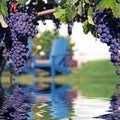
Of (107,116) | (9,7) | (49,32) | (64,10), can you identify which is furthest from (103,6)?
(49,32)

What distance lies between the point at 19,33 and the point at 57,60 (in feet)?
43.7

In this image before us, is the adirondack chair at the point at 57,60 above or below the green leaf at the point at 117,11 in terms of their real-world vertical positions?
below

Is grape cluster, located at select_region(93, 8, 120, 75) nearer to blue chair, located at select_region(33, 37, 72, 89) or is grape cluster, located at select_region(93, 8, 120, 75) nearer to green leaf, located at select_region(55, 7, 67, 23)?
green leaf, located at select_region(55, 7, 67, 23)

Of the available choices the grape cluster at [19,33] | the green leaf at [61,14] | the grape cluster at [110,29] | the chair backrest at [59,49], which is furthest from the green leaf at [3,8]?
the chair backrest at [59,49]

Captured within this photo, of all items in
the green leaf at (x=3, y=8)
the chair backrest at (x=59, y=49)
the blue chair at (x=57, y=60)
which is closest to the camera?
the green leaf at (x=3, y=8)

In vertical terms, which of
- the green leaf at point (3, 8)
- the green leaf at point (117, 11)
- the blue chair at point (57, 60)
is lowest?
the blue chair at point (57, 60)

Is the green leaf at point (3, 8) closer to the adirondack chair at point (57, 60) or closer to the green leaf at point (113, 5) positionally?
the green leaf at point (113, 5)

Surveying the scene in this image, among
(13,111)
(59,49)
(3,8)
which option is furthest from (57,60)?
(3,8)

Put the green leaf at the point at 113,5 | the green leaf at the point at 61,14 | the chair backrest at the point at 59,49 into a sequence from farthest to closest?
the chair backrest at the point at 59,49 < the green leaf at the point at 61,14 < the green leaf at the point at 113,5

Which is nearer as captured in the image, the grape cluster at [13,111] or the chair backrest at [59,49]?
the grape cluster at [13,111]

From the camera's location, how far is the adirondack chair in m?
16.7

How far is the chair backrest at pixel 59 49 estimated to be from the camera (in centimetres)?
1762

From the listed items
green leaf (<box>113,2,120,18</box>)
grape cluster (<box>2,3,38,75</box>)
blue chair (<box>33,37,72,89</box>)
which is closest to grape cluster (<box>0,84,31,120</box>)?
grape cluster (<box>2,3,38,75</box>)

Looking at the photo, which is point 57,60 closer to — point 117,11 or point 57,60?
point 57,60
